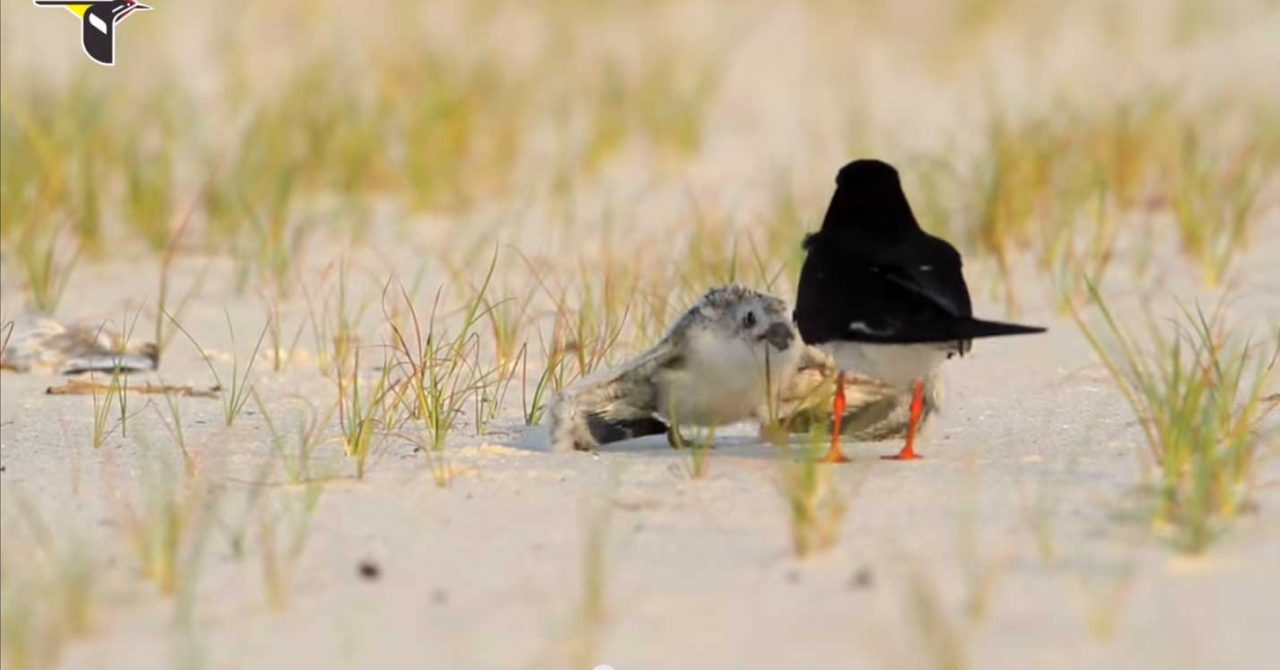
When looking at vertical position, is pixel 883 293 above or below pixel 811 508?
above

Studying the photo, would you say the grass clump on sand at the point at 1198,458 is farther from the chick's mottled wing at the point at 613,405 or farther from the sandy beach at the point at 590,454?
the chick's mottled wing at the point at 613,405

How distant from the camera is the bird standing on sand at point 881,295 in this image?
340 centimetres

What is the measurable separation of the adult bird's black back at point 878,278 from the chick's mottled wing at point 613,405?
0.96ft

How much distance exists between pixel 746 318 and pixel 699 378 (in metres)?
0.13

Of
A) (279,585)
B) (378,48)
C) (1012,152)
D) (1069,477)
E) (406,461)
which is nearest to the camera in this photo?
(279,585)

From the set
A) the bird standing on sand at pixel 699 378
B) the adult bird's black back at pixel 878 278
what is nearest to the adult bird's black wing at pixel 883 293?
the adult bird's black back at pixel 878 278

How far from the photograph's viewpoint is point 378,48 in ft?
29.2

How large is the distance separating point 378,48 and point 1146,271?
3977 mm

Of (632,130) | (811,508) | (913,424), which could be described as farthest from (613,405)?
(632,130)

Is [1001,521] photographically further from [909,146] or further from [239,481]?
[909,146]

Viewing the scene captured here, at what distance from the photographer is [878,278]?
3.47 m

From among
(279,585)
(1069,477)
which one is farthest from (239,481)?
(1069,477)

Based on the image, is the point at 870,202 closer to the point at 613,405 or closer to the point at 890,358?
the point at 890,358

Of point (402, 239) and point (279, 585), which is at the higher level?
point (402, 239)
